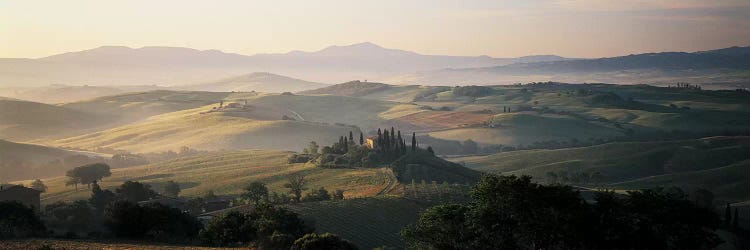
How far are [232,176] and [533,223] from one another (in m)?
96.1

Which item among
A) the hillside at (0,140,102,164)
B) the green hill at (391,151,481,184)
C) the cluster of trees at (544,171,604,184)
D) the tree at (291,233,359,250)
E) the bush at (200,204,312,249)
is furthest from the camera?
the hillside at (0,140,102,164)

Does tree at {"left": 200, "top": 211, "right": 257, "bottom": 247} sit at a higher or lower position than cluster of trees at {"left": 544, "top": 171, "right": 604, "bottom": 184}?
higher

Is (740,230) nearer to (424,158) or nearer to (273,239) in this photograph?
(424,158)

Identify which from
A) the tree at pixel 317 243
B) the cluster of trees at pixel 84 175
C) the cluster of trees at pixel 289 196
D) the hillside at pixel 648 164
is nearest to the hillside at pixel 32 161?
the cluster of trees at pixel 84 175

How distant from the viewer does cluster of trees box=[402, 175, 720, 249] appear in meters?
39.5

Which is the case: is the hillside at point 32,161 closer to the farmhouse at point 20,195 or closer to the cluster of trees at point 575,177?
the farmhouse at point 20,195

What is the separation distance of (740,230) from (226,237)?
2696 inches

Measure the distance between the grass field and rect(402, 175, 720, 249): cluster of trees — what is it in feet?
174

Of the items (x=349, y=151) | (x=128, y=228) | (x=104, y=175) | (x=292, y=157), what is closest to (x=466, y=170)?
(x=349, y=151)

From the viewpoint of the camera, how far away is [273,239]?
149 feet

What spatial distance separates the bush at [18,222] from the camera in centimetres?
4997

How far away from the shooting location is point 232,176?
5064 inches

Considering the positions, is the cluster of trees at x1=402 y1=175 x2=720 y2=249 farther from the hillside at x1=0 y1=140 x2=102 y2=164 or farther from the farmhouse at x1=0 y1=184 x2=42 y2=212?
the hillside at x1=0 y1=140 x2=102 y2=164

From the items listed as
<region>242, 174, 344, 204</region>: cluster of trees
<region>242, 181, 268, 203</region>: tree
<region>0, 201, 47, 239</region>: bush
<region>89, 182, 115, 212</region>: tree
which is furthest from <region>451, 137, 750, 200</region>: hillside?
<region>0, 201, 47, 239</region>: bush
